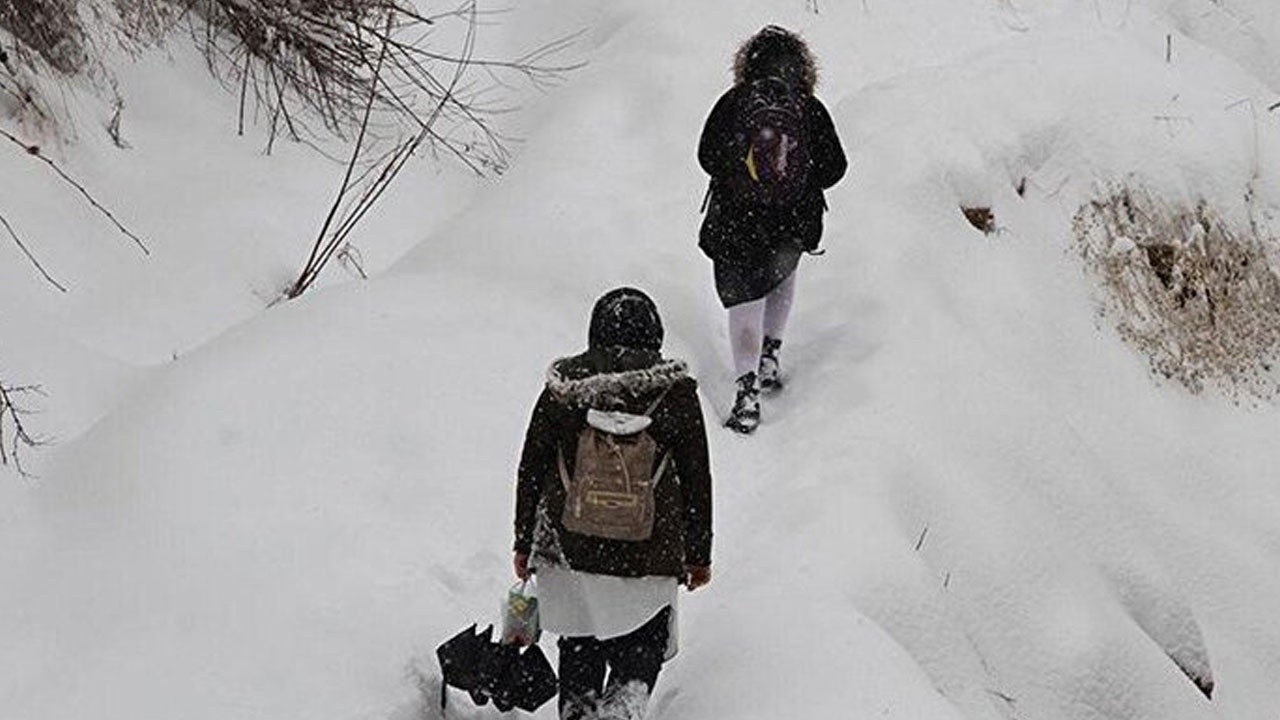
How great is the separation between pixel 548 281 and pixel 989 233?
7.45ft

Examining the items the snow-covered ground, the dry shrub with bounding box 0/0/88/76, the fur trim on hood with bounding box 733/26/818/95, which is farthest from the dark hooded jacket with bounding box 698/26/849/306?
the dry shrub with bounding box 0/0/88/76

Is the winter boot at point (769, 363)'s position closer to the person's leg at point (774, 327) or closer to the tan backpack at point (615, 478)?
the person's leg at point (774, 327)

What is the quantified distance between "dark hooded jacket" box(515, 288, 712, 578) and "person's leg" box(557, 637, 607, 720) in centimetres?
26

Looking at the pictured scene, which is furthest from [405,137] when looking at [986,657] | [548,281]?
[986,657]

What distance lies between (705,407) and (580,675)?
90.1 inches

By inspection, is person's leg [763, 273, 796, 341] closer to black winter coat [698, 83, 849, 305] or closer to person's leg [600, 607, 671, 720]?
black winter coat [698, 83, 849, 305]

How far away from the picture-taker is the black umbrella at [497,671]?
3943 millimetres

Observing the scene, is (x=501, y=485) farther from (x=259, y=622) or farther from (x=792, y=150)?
(x=792, y=150)

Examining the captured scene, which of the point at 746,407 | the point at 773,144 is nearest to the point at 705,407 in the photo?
the point at 746,407

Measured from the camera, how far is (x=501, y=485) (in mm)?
5090

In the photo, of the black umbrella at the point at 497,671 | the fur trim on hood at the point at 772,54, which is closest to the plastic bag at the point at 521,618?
the black umbrella at the point at 497,671

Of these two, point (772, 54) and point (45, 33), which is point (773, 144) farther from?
point (45, 33)

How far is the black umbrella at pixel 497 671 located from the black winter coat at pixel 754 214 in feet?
7.02

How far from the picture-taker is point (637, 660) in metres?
3.84
